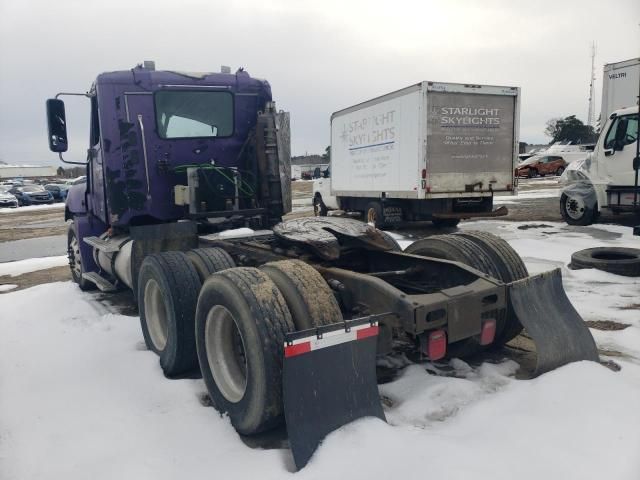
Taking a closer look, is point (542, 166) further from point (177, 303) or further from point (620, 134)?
point (177, 303)

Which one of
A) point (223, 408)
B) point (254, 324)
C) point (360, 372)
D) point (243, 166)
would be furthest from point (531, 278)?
point (243, 166)

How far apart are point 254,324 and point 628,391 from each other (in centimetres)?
247

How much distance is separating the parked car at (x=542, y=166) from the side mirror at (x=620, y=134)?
28511 mm

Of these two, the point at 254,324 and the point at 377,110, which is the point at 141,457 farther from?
the point at 377,110

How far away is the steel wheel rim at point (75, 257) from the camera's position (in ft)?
24.7

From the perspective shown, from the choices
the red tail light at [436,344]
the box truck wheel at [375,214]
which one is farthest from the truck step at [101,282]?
the box truck wheel at [375,214]

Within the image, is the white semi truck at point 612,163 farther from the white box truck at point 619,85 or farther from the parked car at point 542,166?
the parked car at point 542,166

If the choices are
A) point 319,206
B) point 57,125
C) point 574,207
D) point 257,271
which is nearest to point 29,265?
point 57,125

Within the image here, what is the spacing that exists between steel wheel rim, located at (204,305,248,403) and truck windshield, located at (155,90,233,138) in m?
3.22

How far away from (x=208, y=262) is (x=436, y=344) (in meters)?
2.00

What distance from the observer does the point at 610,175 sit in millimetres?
11531

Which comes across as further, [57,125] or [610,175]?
[610,175]

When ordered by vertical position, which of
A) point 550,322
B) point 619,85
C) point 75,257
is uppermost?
point 619,85

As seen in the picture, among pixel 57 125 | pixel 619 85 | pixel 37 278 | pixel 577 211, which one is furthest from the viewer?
pixel 577 211
